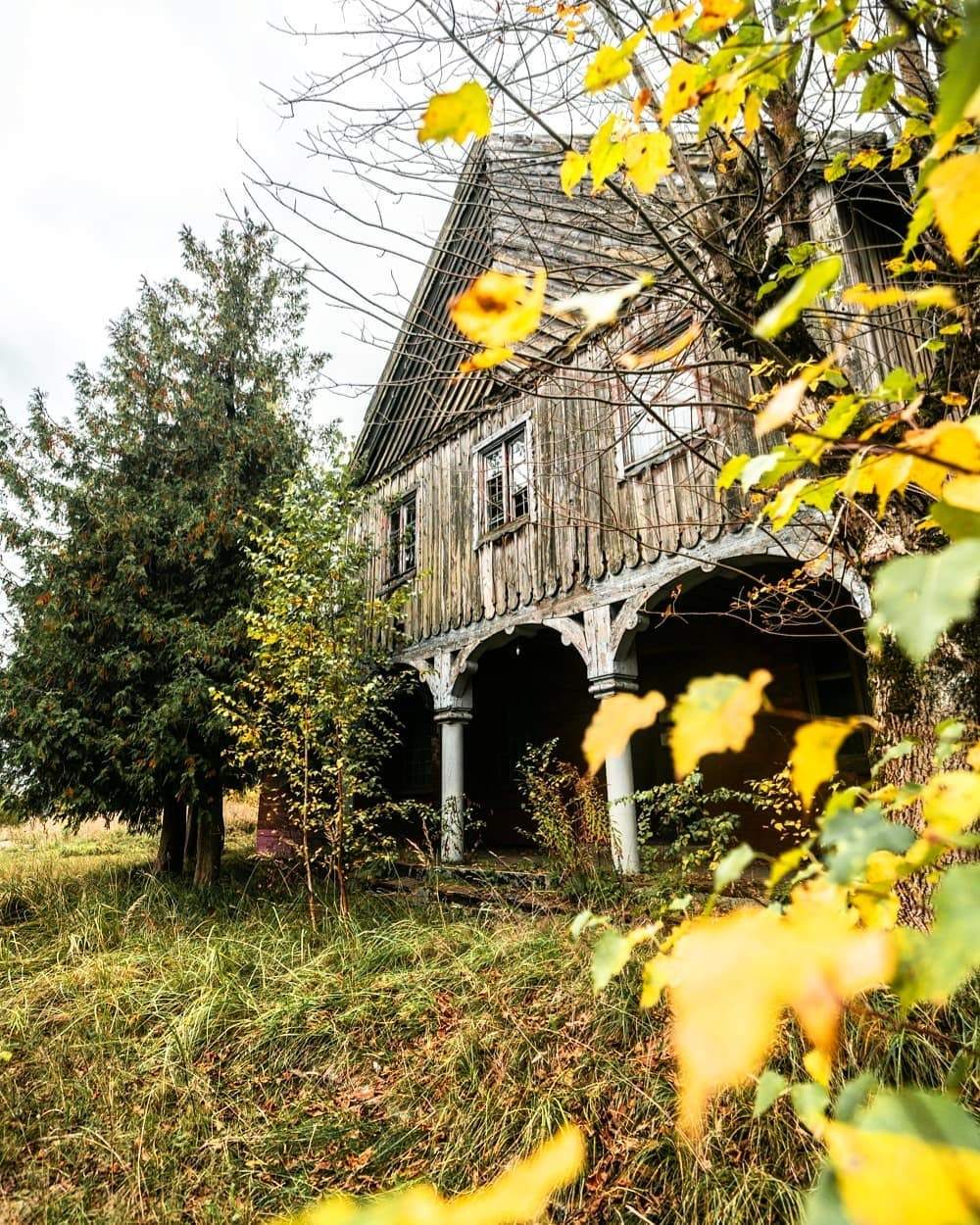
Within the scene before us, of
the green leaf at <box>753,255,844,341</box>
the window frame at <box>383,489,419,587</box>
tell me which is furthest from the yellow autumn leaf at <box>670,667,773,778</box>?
the window frame at <box>383,489,419,587</box>

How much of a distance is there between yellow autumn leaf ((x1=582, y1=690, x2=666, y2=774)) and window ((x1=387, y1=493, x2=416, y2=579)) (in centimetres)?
938

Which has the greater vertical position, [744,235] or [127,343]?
[127,343]

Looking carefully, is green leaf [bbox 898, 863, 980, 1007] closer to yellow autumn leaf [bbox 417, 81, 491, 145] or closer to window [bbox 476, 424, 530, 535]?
yellow autumn leaf [bbox 417, 81, 491, 145]

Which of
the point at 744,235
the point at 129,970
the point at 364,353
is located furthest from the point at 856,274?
the point at 129,970

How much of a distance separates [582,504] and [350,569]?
8.57ft

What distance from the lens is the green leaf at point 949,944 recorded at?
575mm

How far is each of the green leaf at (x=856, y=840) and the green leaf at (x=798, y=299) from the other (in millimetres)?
568

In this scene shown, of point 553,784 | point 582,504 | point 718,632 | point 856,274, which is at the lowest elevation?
point 553,784

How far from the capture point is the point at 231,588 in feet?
28.8

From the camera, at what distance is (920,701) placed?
2.33 m

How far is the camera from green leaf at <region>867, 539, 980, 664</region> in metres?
0.56

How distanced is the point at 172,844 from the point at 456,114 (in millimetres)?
10131

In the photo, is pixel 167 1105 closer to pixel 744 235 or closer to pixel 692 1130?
pixel 692 1130

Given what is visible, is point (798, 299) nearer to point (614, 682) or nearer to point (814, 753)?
point (814, 753)
